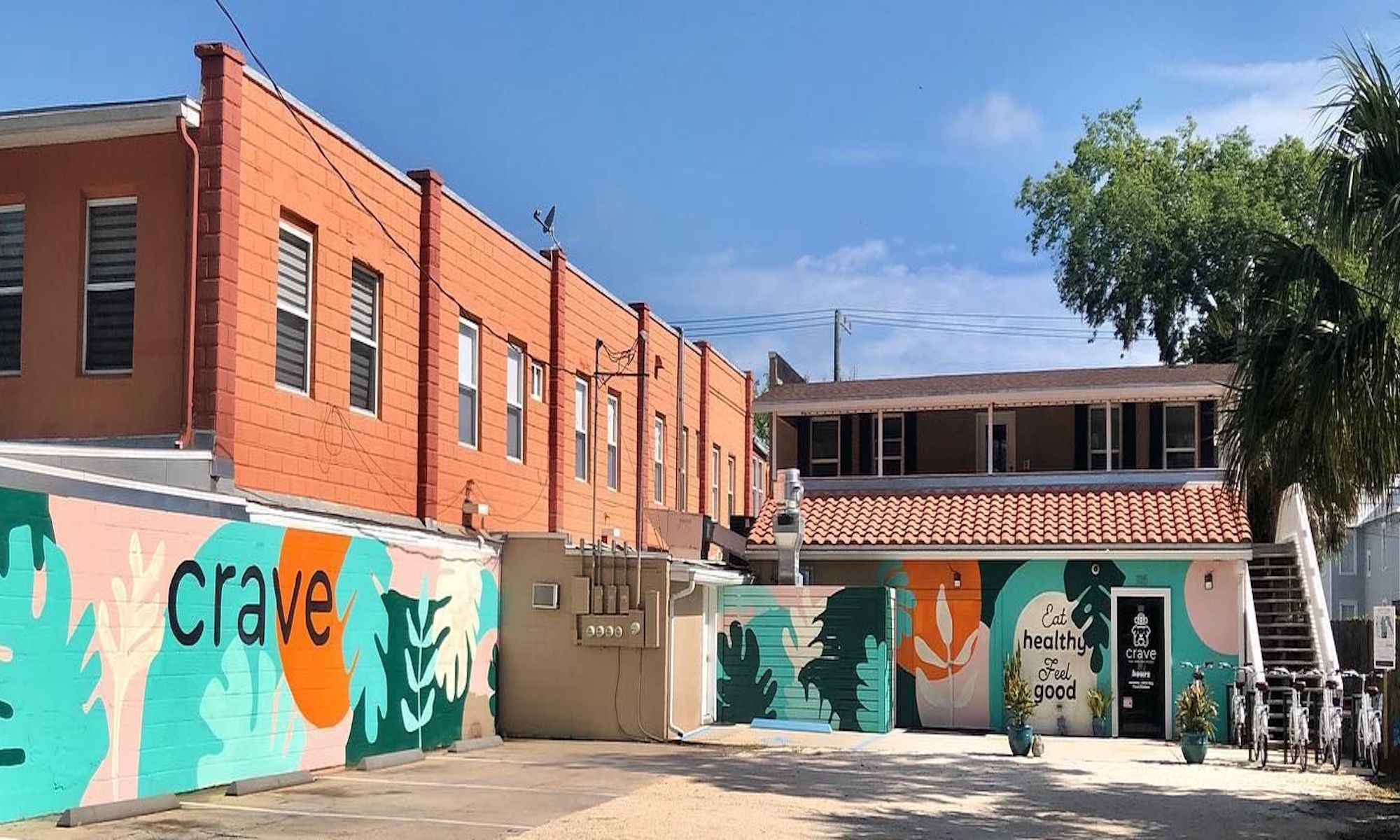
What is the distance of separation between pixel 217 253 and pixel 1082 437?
1735 centimetres

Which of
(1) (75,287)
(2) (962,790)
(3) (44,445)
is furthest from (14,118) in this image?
(2) (962,790)

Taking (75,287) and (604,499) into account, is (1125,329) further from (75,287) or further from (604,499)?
(75,287)

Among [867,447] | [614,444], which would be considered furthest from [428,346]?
[867,447]

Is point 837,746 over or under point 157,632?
under

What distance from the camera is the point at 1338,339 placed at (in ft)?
38.7

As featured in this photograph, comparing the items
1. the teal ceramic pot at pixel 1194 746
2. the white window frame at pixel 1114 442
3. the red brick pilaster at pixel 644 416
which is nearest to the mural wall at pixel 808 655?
the red brick pilaster at pixel 644 416

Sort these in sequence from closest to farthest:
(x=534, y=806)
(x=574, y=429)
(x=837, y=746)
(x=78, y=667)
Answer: (x=78, y=667), (x=534, y=806), (x=837, y=746), (x=574, y=429)

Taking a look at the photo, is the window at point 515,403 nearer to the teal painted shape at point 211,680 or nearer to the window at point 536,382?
the window at point 536,382

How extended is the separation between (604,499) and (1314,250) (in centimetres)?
1300

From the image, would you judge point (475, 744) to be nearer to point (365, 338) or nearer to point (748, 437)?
point (365, 338)

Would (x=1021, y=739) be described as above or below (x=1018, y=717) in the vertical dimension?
below

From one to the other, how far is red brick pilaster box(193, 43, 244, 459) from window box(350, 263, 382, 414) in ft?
8.40

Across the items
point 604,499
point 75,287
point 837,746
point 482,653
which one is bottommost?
point 837,746

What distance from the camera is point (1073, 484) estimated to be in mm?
24469
